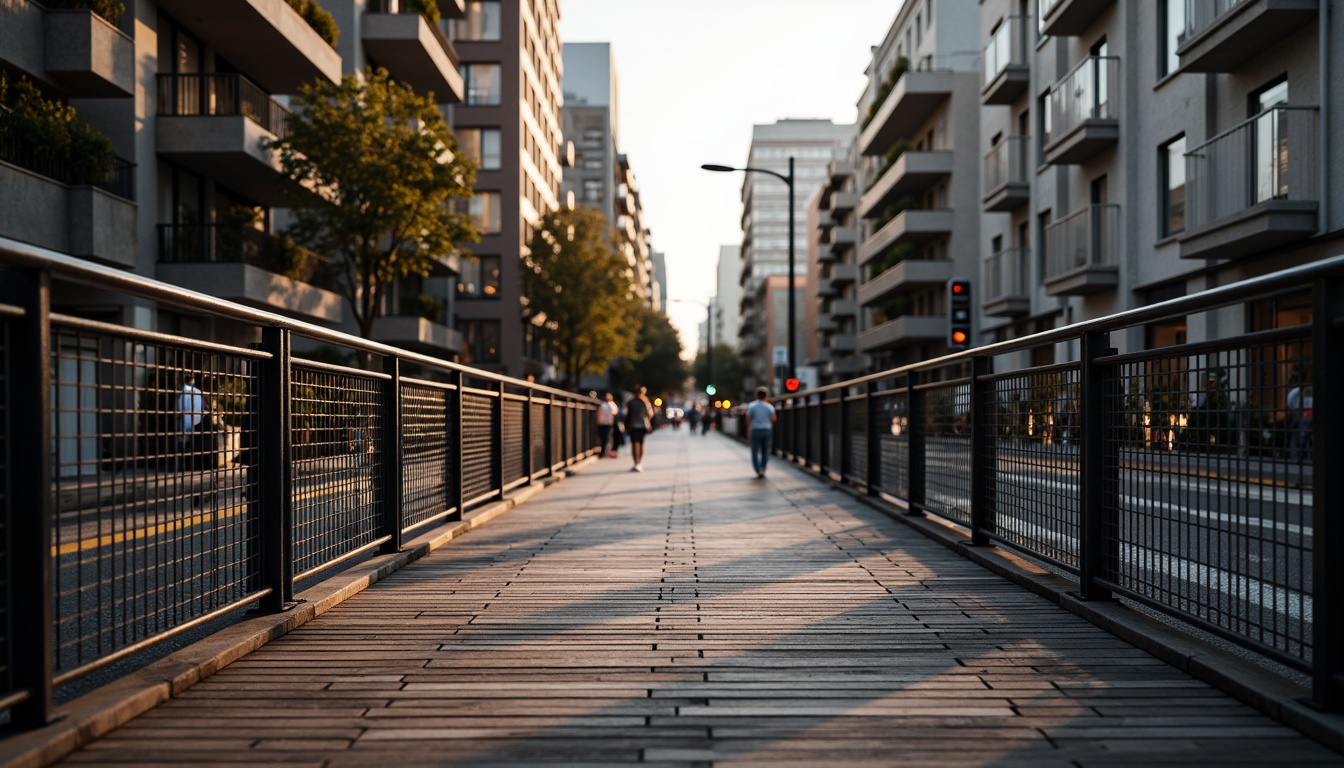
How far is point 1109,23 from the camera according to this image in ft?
80.4

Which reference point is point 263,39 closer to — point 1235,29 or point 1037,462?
point 1235,29

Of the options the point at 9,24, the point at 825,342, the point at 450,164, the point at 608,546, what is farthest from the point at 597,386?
the point at 608,546

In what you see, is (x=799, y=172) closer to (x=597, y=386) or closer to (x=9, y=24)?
(x=597, y=386)

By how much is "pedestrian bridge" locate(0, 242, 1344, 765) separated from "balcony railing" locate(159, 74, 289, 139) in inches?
723

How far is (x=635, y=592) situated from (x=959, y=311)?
1159 centimetres

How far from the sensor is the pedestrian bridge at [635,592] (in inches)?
136

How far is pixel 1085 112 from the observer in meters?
25.0

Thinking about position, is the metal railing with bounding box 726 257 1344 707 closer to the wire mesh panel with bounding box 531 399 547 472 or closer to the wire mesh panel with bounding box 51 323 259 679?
the wire mesh panel with bounding box 51 323 259 679

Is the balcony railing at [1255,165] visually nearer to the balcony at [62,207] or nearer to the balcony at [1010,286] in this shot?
the balcony at [1010,286]

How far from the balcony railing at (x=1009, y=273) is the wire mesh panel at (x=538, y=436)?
18434mm

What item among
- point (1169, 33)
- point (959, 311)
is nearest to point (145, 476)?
point (959, 311)

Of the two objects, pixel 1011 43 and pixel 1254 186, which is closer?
pixel 1254 186

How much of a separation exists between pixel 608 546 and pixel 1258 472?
5.43 meters

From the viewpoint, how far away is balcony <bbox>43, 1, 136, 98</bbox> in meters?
19.1
